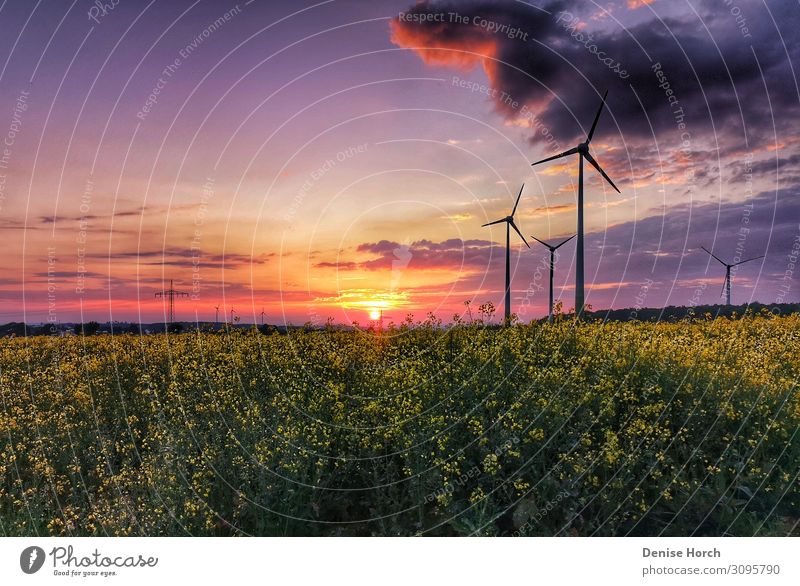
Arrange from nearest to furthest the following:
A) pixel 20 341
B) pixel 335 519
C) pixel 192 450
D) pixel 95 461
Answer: pixel 335 519
pixel 192 450
pixel 95 461
pixel 20 341

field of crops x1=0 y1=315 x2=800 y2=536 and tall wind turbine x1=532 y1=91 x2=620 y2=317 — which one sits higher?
tall wind turbine x1=532 y1=91 x2=620 y2=317

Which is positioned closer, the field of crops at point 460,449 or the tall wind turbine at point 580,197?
the field of crops at point 460,449

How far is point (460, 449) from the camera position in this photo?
662 centimetres

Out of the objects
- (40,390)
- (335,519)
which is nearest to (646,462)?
(335,519)

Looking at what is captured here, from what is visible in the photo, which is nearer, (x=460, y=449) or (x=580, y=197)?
(x=460, y=449)

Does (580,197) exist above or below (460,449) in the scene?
above

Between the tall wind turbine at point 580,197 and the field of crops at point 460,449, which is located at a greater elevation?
the tall wind turbine at point 580,197

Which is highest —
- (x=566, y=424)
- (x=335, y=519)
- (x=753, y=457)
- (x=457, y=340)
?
(x=457, y=340)

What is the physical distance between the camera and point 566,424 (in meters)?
7.08

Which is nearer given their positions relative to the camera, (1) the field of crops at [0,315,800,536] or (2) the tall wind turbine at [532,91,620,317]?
(1) the field of crops at [0,315,800,536]

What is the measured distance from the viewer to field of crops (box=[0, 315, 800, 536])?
20.7ft

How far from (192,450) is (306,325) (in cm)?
645

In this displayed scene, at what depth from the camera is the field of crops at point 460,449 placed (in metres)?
6.32

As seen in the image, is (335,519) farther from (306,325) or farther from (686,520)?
(306,325)
